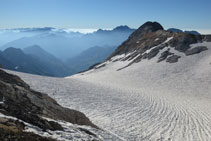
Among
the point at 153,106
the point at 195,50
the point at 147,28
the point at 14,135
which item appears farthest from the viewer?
the point at 147,28

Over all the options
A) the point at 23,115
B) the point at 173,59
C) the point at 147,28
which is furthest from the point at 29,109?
the point at 147,28

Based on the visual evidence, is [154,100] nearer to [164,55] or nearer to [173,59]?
[173,59]

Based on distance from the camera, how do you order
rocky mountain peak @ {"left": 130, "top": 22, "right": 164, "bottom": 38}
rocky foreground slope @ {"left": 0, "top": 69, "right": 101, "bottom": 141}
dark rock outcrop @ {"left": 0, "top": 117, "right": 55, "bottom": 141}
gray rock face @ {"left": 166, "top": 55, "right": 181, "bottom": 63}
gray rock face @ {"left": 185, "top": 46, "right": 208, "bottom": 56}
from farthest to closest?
1. rocky mountain peak @ {"left": 130, "top": 22, "right": 164, "bottom": 38}
2. gray rock face @ {"left": 185, "top": 46, "right": 208, "bottom": 56}
3. gray rock face @ {"left": 166, "top": 55, "right": 181, "bottom": 63}
4. rocky foreground slope @ {"left": 0, "top": 69, "right": 101, "bottom": 141}
5. dark rock outcrop @ {"left": 0, "top": 117, "right": 55, "bottom": 141}

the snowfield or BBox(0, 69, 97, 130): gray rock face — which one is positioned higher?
BBox(0, 69, 97, 130): gray rock face

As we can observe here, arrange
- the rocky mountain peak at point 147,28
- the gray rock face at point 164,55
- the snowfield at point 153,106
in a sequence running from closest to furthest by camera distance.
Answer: the snowfield at point 153,106
the gray rock face at point 164,55
the rocky mountain peak at point 147,28

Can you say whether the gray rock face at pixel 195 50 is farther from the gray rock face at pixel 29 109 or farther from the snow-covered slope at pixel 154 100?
the gray rock face at pixel 29 109

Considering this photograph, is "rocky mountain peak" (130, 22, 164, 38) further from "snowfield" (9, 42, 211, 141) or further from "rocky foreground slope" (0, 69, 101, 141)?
"rocky foreground slope" (0, 69, 101, 141)

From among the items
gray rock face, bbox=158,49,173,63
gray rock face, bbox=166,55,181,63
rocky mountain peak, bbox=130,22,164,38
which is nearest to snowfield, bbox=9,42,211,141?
gray rock face, bbox=166,55,181,63

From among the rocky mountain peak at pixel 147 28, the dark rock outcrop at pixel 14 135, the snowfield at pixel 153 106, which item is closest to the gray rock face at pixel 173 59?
the snowfield at pixel 153 106
